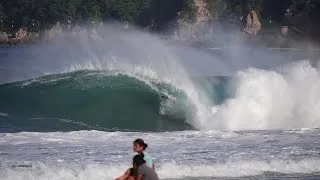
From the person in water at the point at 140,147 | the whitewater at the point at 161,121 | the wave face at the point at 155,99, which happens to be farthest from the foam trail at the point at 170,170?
the wave face at the point at 155,99

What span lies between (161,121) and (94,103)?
8.87 ft

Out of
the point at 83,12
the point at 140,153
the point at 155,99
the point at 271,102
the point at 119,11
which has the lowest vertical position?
the point at 140,153

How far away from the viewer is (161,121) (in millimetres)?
19891

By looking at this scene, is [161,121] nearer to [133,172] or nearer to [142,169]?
[133,172]

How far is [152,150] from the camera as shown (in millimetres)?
14875

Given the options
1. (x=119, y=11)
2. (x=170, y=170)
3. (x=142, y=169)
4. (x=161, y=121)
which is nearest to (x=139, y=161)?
(x=142, y=169)

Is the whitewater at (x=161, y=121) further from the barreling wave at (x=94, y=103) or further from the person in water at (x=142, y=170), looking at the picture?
the person in water at (x=142, y=170)

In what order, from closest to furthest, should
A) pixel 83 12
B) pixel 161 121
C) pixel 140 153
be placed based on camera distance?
pixel 140 153, pixel 161 121, pixel 83 12

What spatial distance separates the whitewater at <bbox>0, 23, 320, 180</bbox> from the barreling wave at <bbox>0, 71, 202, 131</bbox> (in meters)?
0.03

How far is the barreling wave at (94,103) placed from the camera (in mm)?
19594

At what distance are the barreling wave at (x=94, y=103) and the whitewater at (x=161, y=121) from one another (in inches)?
1.3

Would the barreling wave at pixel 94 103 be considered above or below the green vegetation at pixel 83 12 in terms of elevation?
below

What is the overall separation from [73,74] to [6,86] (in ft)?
7.98

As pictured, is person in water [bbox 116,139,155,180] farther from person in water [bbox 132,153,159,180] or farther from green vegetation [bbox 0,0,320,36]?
green vegetation [bbox 0,0,320,36]
